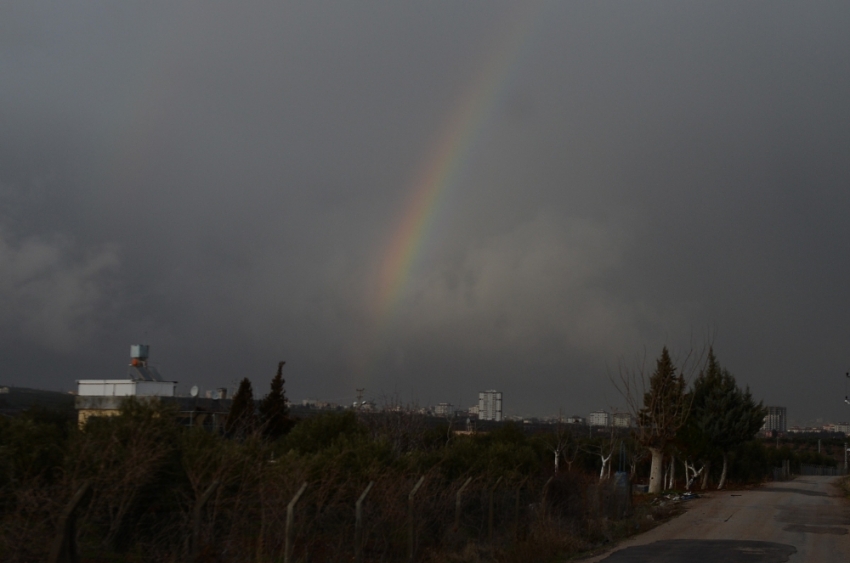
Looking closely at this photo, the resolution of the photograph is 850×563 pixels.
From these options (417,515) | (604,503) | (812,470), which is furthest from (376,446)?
(812,470)

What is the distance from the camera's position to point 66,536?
6.66m

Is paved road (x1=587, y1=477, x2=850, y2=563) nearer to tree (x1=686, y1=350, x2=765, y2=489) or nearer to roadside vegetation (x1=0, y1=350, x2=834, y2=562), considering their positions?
roadside vegetation (x1=0, y1=350, x2=834, y2=562)

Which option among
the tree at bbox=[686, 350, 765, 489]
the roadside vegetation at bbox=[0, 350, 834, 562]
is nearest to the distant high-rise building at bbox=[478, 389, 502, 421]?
the tree at bbox=[686, 350, 765, 489]

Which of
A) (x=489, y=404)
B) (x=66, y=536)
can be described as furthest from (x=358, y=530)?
(x=489, y=404)

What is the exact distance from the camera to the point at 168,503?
9.83 meters

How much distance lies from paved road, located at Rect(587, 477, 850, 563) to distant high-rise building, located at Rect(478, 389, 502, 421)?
426 feet

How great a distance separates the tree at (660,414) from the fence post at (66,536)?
30.2 m

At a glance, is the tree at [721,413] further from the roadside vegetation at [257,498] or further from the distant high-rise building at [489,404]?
the distant high-rise building at [489,404]

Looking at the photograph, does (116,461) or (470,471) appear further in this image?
(470,471)

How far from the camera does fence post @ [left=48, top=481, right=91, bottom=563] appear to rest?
6434mm

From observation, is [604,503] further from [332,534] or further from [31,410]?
[31,410]

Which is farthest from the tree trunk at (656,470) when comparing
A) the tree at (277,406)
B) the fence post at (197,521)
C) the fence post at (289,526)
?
the fence post at (197,521)

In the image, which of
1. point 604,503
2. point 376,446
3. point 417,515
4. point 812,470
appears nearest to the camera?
point 417,515

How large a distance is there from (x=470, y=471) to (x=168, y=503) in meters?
10.2
